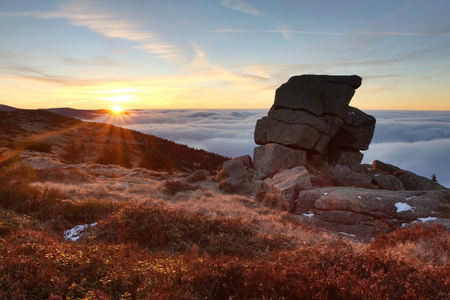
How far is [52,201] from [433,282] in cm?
1195

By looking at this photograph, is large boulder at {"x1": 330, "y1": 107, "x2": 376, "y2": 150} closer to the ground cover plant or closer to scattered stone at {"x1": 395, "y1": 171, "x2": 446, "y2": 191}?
scattered stone at {"x1": 395, "y1": 171, "x2": 446, "y2": 191}

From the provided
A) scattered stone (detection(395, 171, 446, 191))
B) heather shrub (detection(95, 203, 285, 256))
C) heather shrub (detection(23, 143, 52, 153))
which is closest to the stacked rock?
scattered stone (detection(395, 171, 446, 191))

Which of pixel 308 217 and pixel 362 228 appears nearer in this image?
pixel 362 228

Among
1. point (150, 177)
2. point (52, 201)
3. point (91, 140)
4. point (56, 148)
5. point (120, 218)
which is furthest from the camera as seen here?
point (91, 140)

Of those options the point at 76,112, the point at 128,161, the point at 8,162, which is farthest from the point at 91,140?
the point at 76,112

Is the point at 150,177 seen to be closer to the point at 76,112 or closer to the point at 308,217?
the point at 308,217

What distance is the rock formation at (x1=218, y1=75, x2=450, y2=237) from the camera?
43.3ft

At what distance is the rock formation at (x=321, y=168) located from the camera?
43.3ft

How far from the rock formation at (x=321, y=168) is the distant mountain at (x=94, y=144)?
70.1ft

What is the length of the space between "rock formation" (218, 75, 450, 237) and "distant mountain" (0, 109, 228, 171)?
70.1 feet

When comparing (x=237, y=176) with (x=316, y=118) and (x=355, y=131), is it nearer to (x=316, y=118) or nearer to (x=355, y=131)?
(x=316, y=118)

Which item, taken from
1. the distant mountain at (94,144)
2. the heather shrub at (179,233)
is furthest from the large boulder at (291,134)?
the distant mountain at (94,144)

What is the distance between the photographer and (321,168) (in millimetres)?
25375

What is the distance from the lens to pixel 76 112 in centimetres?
17638
